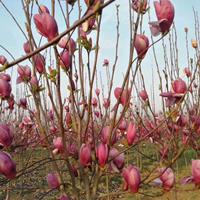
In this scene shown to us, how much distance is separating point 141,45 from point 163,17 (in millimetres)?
161

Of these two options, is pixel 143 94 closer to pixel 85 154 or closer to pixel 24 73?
pixel 24 73

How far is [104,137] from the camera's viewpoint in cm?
135

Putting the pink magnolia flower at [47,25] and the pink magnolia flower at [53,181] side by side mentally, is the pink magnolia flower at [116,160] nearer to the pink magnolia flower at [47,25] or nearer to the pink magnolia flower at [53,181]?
the pink magnolia flower at [53,181]

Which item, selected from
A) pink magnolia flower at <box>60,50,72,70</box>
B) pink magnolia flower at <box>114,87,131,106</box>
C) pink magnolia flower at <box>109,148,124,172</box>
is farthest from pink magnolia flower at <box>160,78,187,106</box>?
pink magnolia flower at <box>60,50,72,70</box>

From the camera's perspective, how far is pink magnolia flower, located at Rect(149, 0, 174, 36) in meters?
1.13

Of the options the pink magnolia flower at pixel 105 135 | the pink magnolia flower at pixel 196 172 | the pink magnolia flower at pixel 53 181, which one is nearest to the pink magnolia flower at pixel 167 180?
the pink magnolia flower at pixel 196 172

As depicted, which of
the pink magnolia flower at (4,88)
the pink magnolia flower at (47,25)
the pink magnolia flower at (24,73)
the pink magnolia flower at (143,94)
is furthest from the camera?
the pink magnolia flower at (143,94)

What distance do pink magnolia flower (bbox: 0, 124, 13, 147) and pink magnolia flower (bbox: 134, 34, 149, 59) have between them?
511mm

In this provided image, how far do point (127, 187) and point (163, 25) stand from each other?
0.54 m

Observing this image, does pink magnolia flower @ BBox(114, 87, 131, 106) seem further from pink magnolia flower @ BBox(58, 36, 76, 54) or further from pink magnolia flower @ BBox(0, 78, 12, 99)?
pink magnolia flower @ BBox(0, 78, 12, 99)

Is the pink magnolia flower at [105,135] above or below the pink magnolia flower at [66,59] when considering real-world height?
below

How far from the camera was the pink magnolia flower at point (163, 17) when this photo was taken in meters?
1.13

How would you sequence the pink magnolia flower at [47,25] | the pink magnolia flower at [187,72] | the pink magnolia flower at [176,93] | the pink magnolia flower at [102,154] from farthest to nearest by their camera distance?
the pink magnolia flower at [187,72]
the pink magnolia flower at [176,93]
the pink magnolia flower at [102,154]
the pink magnolia flower at [47,25]

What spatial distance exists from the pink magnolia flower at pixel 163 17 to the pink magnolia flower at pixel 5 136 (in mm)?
563
